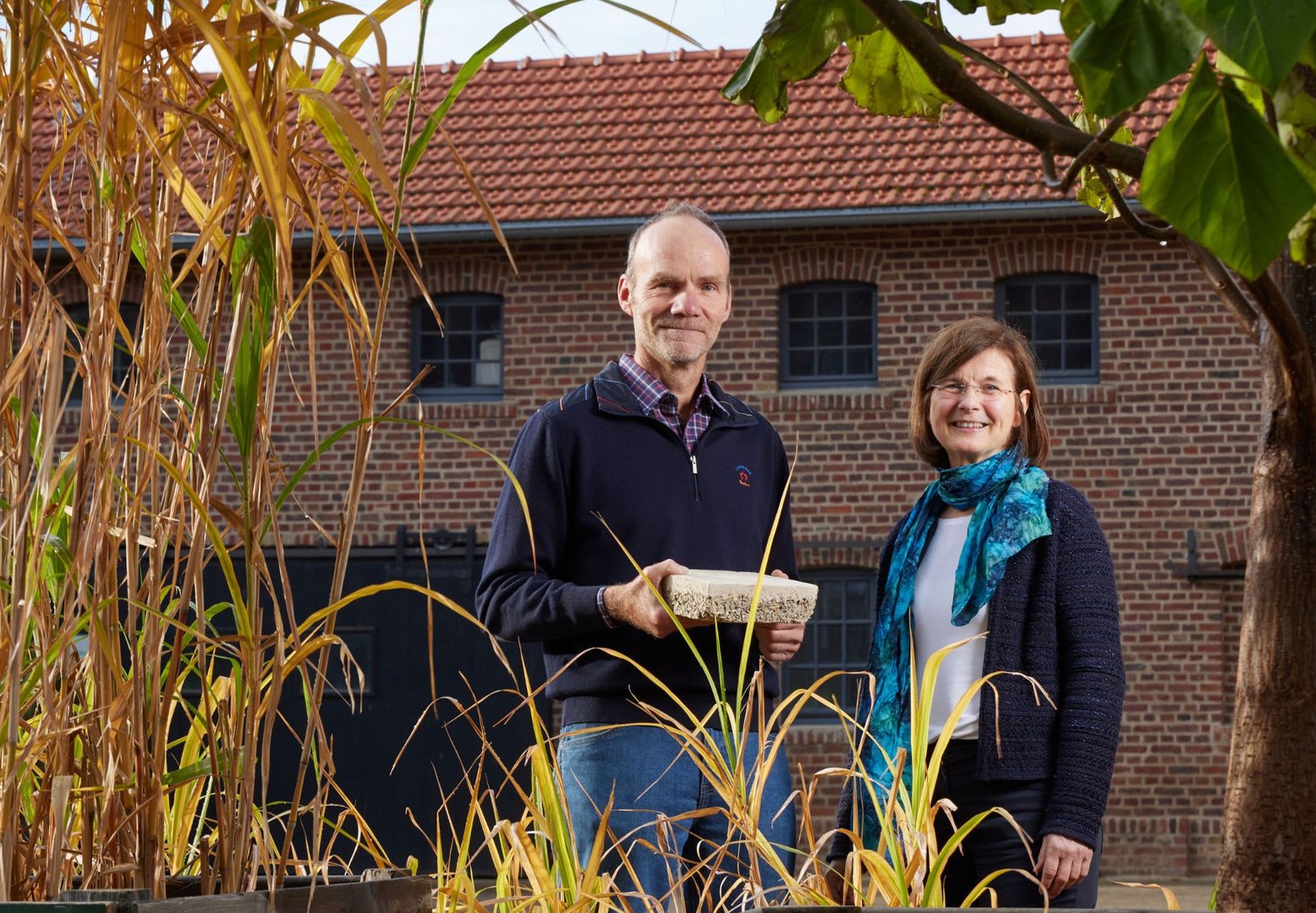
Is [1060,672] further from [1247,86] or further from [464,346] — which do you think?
[464,346]

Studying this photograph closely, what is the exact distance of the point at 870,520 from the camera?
39.5ft

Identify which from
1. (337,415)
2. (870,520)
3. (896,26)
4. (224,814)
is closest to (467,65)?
(896,26)

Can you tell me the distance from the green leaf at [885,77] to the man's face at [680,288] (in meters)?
0.53

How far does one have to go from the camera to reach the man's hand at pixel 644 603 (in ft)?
7.55

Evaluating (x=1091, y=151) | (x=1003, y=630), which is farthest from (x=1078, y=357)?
(x=1091, y=151)

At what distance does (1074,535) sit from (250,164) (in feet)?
5.51

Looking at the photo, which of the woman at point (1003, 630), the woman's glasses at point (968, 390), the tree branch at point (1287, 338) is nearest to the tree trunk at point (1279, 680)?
the tree branch at point (1287, 338)

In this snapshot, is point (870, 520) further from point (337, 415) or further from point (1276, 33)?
point (1276, 33)

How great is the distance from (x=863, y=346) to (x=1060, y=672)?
10.1 meters

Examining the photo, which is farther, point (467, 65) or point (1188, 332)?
point (1188, 332)

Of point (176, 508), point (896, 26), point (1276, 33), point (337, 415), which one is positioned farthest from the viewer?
point (337, 415)

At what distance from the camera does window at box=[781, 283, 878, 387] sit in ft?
41.3

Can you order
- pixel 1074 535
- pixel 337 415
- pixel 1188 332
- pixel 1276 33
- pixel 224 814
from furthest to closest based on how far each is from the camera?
pixel 337 415 → pixel 1188 332 → pixel 1074 535 → pixel 224 814 → pixel 1276 33

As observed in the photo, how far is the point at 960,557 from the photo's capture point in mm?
2604
